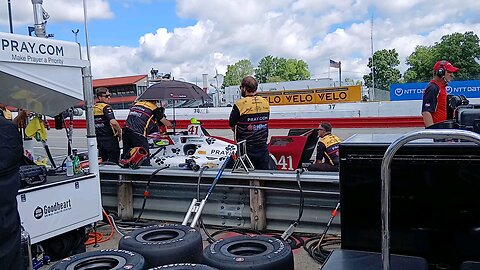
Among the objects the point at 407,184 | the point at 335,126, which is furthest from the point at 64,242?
the point at 335,126

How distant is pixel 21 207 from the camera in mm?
3840

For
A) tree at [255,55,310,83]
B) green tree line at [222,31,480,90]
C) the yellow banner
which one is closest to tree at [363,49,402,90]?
green tree line at [222,31,480,90]

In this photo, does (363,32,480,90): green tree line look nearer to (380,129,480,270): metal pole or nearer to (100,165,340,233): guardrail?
(100,165,340,233): guardrail

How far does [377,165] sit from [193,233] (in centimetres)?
139

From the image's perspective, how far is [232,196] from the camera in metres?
5.25

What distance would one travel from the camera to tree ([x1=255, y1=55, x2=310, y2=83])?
101 metres

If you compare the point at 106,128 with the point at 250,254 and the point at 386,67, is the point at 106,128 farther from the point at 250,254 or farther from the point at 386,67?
the point at 386,67

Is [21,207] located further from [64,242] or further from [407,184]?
[407,184]

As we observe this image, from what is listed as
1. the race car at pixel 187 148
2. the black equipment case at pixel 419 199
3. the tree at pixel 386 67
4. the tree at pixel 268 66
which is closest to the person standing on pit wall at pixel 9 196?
the black equipment case at pixel 419 199

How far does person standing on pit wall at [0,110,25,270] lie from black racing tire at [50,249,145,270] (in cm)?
53

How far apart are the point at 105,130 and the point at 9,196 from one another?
17.5ft

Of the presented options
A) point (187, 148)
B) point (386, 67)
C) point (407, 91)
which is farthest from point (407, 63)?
point (187, 148)

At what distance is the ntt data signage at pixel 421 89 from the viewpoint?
18.7 meters

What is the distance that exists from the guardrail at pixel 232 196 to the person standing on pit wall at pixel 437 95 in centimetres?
193
